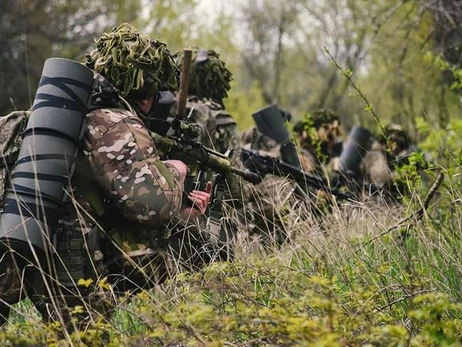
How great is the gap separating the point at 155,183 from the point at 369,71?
65.9 feet

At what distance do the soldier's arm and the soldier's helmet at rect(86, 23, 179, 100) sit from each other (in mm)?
335

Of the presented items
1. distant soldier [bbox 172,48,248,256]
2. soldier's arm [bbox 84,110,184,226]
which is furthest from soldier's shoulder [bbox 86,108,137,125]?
distant soldier [bbox 172,48,248,256]

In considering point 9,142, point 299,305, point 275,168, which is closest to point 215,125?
point 275,168

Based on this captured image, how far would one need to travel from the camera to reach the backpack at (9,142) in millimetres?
3324

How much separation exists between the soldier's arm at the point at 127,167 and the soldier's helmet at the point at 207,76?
322cm

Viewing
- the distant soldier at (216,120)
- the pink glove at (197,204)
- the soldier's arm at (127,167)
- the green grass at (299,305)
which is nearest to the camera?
the green grass at (299,305)

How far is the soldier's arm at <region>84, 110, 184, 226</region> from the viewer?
330 centimetres

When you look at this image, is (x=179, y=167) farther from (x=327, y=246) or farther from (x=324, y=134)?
(x=324, y=134)

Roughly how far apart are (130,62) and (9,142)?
0.69 meters

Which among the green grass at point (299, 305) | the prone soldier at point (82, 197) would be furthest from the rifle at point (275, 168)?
the prone soldier at point (82, 197)

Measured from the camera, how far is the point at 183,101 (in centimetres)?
470

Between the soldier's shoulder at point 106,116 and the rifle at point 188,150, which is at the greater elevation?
the soldier's shoulder at point 106,116

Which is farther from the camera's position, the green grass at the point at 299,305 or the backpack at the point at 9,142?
the backpack at the point at 9,142

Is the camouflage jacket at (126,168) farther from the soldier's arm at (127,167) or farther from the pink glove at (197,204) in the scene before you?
the pink glove at (197,204)
